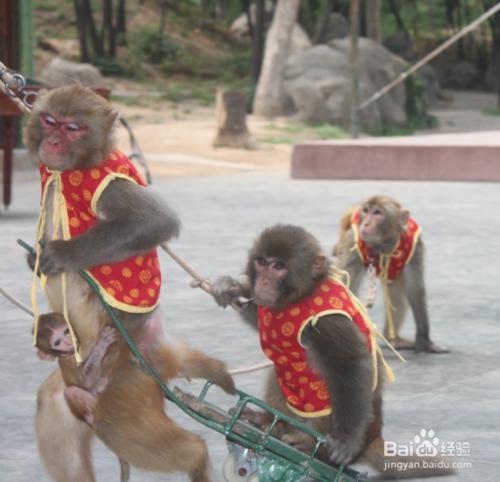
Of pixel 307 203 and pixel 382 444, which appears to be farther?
pixel 307 203

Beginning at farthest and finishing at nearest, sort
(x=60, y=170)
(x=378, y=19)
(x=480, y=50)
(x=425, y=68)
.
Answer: (x=480, y=50) < (x=425, y=68) < (x=378, y=19) < (x=60, y=170)

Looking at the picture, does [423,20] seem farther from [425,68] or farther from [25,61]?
[25,61]

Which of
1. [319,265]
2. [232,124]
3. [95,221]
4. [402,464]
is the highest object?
[95,221]

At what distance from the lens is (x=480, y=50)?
44188 mm

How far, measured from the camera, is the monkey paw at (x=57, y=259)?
11.5 ft

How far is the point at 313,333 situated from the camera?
384 cm

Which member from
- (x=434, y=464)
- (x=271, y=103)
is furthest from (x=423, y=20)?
(x=434, y=464)

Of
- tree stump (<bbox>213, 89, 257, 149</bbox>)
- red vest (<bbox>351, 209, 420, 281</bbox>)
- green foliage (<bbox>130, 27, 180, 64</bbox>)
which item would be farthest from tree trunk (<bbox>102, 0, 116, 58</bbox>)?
red vest (<bbox>351, 209, 420, 281</bbox>)

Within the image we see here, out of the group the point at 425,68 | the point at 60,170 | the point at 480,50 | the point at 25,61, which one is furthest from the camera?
the point at 480,50

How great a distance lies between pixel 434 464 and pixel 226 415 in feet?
3.34

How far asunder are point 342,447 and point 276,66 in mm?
22618

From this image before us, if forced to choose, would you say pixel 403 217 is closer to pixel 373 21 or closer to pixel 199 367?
pixel 199 367

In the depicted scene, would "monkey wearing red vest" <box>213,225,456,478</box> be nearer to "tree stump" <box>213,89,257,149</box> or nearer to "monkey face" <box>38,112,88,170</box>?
"monkey face" <box>38,112,88,170</box>

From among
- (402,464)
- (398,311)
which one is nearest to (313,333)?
(402,464)
